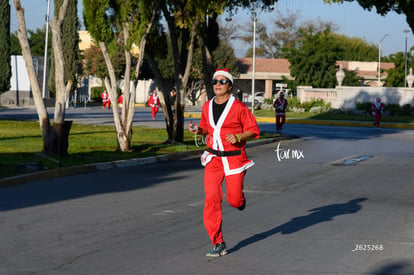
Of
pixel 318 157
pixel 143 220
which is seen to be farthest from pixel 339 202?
pixel 318 157

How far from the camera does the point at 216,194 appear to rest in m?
7.68

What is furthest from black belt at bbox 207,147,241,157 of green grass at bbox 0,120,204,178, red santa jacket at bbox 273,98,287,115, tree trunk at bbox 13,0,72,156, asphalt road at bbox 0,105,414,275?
red santa jacket at bbox 273,98,287,115

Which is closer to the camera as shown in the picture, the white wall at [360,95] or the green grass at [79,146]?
the green grass at [79,146]

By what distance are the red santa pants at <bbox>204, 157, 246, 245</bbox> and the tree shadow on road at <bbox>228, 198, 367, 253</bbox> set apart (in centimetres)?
44

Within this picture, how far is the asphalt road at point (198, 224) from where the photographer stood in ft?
24.0

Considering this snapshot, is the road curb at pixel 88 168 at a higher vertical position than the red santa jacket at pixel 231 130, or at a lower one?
lower

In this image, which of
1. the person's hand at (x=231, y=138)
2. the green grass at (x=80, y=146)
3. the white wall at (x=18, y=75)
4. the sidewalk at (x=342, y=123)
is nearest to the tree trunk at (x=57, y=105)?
the green grass at (x=80, y=146)

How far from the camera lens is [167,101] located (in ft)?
77.8

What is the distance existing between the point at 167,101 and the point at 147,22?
392 cm

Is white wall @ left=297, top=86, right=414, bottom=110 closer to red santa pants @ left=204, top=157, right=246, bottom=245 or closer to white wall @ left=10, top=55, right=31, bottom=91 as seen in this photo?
white wall @ left=10, top=55, right=31, bottom=91

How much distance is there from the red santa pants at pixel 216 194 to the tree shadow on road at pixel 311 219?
441 millimetres

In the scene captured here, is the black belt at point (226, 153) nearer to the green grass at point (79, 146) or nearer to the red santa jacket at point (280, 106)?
the green grass at point (79, 146)

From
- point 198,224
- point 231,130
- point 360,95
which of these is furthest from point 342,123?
point 231,130

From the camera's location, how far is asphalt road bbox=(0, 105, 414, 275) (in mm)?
7328
